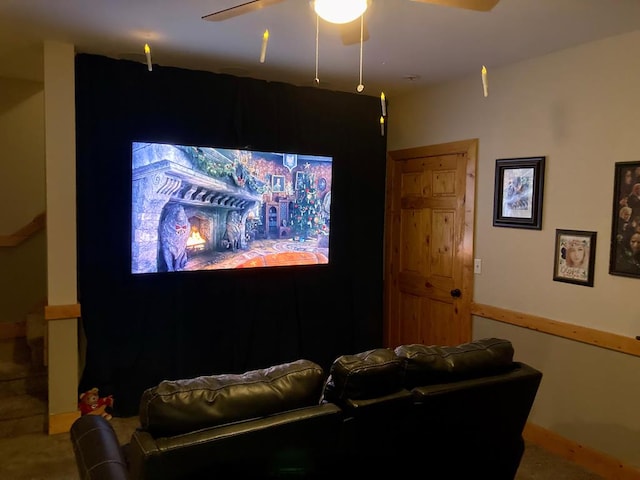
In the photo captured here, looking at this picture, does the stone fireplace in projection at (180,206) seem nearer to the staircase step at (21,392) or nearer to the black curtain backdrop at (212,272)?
the black curtain backdrop at (212,272)

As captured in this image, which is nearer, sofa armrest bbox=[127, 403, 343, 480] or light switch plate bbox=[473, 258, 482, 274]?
sofa armrest bbox=[127, 403, 343, 480]

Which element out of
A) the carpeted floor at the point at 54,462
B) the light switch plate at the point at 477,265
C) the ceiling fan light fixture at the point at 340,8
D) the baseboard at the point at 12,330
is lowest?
the carpeted floor at the point at 54,462

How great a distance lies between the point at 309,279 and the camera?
15.0 feet

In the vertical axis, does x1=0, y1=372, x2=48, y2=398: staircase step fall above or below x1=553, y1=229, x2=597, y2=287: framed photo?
below

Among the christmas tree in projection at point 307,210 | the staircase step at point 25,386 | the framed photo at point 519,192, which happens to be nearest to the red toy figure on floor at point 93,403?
the staircase step at point 25,386

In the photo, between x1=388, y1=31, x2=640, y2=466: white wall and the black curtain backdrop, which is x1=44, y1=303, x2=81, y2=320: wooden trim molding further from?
x1=388, y1=31, x2=640, y2=466: white wall

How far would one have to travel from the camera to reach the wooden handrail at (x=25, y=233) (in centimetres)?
480

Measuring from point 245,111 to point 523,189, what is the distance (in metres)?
2.27

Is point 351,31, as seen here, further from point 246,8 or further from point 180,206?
point 180,206

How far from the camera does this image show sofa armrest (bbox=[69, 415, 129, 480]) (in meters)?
1.58

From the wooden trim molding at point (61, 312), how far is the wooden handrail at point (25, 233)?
168 centimetres

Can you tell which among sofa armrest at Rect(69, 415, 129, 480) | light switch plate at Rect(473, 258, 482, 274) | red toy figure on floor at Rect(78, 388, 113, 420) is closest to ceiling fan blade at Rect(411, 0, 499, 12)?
sofa armrest at Rect(69, 415, 129, 480)

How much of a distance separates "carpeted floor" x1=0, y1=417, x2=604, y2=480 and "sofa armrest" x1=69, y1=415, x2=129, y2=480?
4.57 feet

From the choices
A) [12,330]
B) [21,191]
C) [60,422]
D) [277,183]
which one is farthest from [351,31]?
[12,330]
